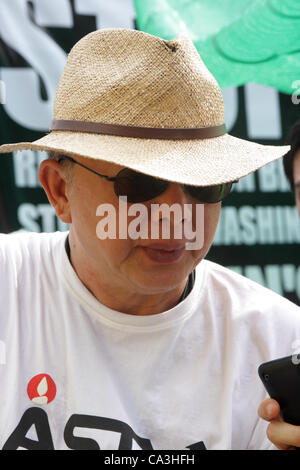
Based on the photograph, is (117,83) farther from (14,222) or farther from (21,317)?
(14,222)

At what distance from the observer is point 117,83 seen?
4.67 ft

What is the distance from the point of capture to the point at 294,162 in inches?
93.0

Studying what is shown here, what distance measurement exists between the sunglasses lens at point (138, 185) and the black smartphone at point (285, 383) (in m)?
0.48

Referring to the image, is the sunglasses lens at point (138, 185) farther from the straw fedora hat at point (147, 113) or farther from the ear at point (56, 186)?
the ear at point (56, 186)

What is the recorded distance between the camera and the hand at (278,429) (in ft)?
4.52

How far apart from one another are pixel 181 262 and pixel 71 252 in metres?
0.40

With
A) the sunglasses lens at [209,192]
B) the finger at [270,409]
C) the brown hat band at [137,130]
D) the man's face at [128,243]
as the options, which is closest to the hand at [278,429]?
the finger at [270,409]

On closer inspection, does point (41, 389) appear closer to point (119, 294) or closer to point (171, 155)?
point (119, 294)

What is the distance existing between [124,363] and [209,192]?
0.53 m

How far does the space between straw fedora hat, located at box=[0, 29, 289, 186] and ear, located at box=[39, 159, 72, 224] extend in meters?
0.14

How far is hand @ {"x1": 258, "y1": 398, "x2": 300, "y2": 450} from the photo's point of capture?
138 cm

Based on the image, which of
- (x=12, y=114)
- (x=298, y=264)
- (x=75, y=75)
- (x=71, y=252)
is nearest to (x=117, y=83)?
(x=75, y=75)

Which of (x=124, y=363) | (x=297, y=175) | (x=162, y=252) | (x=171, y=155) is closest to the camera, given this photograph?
(x=171, y=155)

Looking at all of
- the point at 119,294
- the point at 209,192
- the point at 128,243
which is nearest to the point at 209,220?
the point at 209,192
